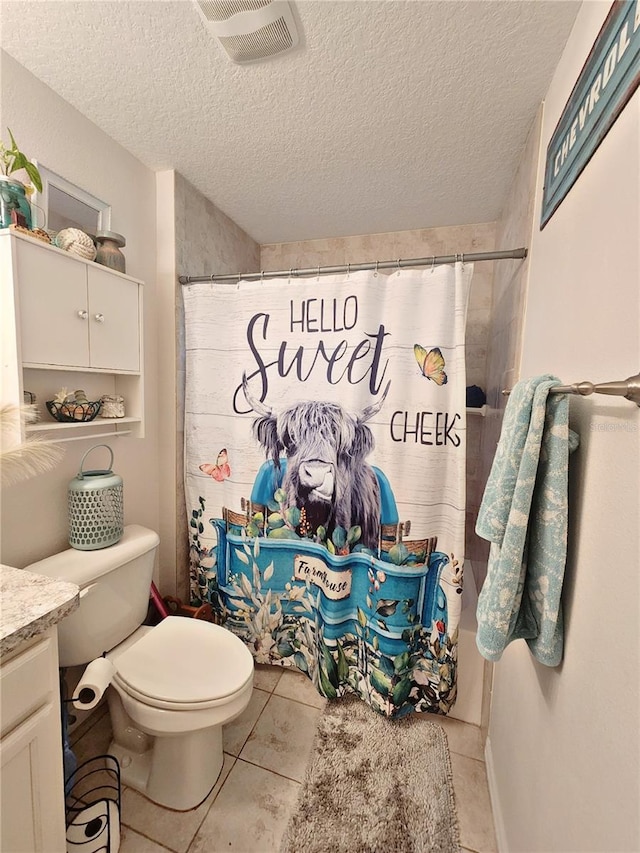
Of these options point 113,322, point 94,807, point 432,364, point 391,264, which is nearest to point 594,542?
point 432,364

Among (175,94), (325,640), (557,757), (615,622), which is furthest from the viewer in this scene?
(325,640)

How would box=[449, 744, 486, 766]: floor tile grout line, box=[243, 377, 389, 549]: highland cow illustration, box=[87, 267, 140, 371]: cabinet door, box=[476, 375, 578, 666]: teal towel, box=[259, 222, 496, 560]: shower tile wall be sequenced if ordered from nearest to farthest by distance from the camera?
1. box=[476, 375, 578, 666]: teal towel
2. box=[87, 267, 140, 371]: cabinet door
3. box=[449, 744, 486, 766]: floor tile grout line
4. box=[243, 377, 389, 549]: highland cow illustration
5. box=[259, 222, 496, 560]: shower tile wall

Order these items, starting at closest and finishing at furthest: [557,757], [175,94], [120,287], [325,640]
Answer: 1. [557,757]
2. [175,94]
3. [120,287]
4. [325,640]

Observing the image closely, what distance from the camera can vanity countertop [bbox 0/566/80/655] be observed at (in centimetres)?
69

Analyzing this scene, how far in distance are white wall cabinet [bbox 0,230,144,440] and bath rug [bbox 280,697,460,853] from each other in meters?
1.45

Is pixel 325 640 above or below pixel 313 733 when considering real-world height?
above

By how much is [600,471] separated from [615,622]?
243 mm

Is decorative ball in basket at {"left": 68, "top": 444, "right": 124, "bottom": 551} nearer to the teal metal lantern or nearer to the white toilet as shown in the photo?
the white toilet

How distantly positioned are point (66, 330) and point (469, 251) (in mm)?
2012

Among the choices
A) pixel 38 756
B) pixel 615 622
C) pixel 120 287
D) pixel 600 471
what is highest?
pixel 120 287

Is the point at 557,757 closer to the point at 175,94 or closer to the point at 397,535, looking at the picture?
the point at 397,535

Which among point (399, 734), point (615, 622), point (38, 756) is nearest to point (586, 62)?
point (615, 622)

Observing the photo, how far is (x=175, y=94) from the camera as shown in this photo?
3.83 feet

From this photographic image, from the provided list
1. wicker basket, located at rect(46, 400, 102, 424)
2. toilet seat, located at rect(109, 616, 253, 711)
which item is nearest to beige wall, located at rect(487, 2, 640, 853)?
toilet seat, located at rect(109, 616, 253, 711)
